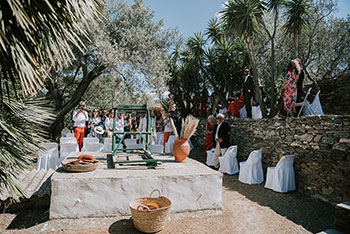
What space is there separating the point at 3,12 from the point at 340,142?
525 cm

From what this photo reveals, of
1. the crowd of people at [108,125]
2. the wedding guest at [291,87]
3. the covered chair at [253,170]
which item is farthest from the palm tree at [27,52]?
the wedding guest at [291,87]

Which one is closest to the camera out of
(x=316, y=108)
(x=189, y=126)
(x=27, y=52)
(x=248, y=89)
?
(x=27, y=52)

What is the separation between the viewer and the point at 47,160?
643 centimetres

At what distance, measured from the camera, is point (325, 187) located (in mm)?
4609

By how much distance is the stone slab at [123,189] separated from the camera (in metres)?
3.28

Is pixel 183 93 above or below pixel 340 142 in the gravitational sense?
above

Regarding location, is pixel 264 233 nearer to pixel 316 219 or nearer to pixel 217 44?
pixel 316 219

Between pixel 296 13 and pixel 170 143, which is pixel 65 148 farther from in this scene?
pixel 296 13

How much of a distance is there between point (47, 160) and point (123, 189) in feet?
13.3

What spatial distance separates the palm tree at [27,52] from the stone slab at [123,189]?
67 cm

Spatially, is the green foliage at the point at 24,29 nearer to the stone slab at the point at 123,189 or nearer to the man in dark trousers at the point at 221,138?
the stone slab at the point at 123,189

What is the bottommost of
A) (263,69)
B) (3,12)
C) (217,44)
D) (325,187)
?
(325,187)

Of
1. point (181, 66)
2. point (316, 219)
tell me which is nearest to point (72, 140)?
point (316, 219)


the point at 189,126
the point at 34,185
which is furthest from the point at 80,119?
the point at 189,126
